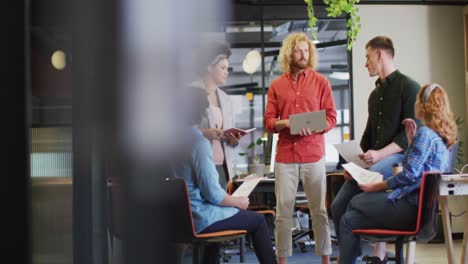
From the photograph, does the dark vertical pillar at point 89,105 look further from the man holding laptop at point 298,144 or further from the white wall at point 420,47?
the white wall at point 420,47

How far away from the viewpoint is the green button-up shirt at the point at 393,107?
355 cm

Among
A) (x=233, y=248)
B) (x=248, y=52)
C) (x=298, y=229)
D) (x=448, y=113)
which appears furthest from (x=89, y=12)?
(x=248, y=52)

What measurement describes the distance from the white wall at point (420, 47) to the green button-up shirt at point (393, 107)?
5.02m

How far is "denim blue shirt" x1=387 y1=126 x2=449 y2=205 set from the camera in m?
3.24

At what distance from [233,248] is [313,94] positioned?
9.73 feet

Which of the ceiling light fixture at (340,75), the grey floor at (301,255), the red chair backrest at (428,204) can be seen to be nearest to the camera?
the red chair backrest at (428,204)

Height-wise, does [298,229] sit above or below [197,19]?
below

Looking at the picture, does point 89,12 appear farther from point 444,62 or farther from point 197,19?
point 444,62

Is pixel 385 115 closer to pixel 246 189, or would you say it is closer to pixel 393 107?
pixel 393 107

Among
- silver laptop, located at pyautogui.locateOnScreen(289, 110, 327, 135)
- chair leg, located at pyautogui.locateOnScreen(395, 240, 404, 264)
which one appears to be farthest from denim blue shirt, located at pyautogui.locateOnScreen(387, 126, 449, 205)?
silver laptop, located at pyautogui.locateOnScreen(289, 110, 327, 135)

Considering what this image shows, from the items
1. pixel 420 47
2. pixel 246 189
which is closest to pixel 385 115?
pixel 246 189

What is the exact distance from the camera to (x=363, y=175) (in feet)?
11.4

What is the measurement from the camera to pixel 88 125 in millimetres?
247

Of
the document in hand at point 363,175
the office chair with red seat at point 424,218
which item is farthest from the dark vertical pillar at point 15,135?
the document in hand at point 363,175
